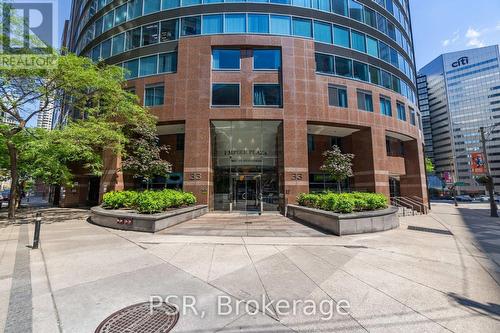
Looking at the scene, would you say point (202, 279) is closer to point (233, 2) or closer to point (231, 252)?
point (231, 252)

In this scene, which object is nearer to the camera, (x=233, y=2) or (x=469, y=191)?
(x=233, y=2)

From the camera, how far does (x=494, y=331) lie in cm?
359

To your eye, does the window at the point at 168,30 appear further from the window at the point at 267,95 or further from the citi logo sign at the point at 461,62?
the citi logo sign at the point at 461,62

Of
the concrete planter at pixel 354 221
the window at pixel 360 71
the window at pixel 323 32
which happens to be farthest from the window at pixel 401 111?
the concrete planter at pixel 354 221

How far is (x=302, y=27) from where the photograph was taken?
844 inches

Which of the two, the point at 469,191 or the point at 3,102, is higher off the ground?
the point at 3,102

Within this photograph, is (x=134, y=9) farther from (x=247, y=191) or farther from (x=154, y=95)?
(x=247, y=191)

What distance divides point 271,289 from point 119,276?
370 centimetres

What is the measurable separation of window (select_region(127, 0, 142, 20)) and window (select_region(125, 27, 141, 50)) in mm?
1630

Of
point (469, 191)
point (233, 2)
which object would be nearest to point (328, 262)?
point (233, 2)

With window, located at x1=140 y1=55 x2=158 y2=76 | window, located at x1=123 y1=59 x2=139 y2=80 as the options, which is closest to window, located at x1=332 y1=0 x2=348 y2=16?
window, located at x1=140 y1=55 x2=158 y2=76

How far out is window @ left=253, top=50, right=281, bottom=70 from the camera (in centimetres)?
2052

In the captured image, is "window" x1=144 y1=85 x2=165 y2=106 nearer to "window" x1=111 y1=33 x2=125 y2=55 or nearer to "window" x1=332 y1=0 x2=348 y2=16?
"window" x1=111 y1=33 x2=125 y2=55

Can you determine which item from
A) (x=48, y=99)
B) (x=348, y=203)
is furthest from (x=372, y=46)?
(x=48, y=99)
